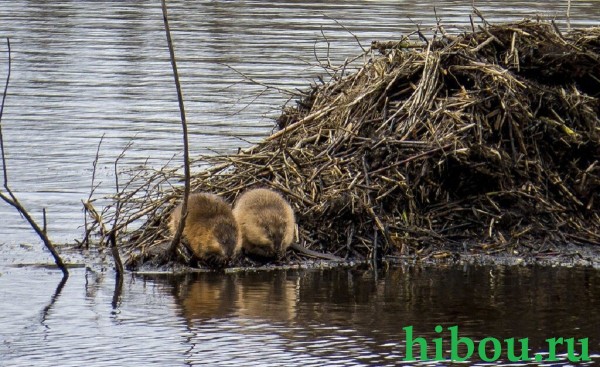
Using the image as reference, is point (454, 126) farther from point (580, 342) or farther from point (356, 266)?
point (580, 342)

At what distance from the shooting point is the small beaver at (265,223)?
8578 mm

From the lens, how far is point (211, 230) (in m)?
8.42

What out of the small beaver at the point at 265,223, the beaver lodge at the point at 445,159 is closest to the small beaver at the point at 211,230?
the small beaver at the point at 265,223

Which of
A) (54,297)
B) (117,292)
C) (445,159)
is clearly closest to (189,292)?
(117,292)

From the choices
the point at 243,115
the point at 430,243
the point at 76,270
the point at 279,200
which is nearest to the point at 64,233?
the point at 76,270

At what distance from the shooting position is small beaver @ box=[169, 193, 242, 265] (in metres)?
8.43

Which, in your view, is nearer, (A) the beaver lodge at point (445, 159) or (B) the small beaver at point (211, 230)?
(B) the small beaver at point (211, 230)

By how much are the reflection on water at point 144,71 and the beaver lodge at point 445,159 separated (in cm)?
172

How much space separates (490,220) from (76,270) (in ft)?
9.53

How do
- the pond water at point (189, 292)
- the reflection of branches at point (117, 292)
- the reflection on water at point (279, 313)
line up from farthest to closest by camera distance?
1. the reflection of branches at point (117, 292)
2. the pond water at point (189, 292)
3. the reflection on water at point (279, 313)

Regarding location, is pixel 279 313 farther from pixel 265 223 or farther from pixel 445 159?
pixel 445 159

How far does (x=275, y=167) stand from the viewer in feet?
31.8

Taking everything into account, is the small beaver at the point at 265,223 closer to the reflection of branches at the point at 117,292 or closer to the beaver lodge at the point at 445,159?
the beaver lodge at the point at 445,159

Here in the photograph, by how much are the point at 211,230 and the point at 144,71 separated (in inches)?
470
